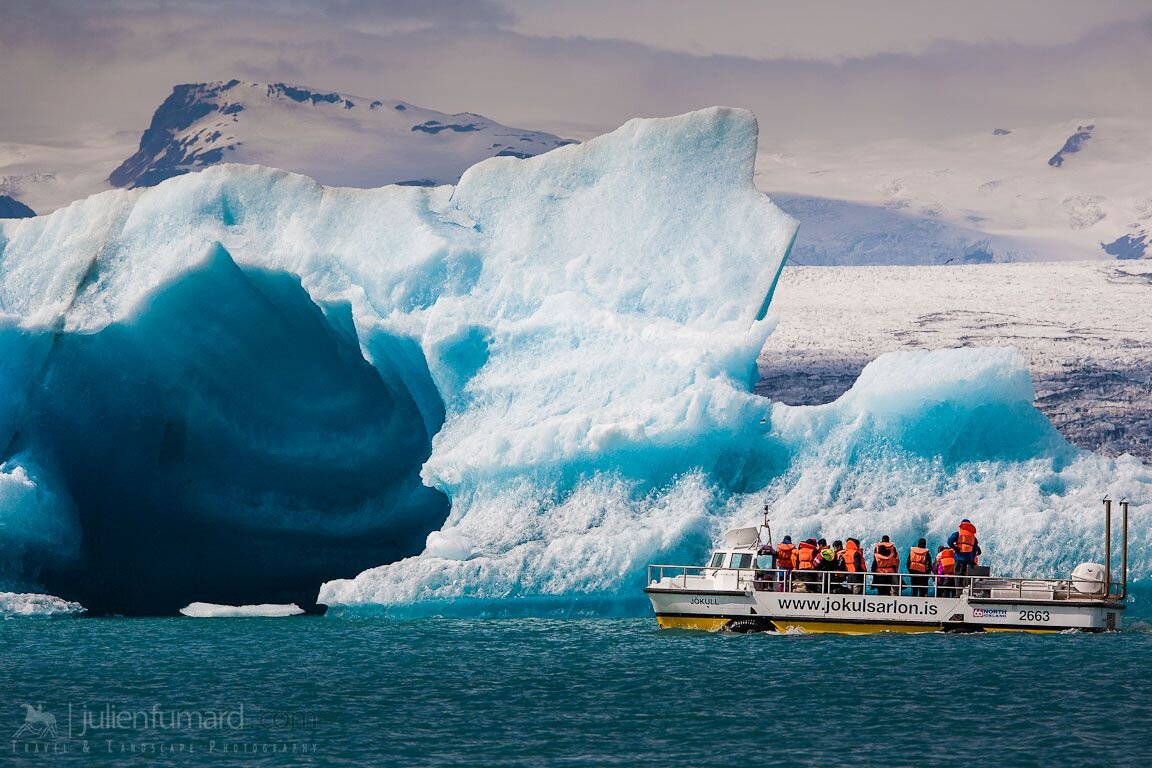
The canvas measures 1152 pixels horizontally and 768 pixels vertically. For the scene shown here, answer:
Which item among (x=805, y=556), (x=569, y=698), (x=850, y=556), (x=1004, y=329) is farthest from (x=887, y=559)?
(x=1004, y=329)

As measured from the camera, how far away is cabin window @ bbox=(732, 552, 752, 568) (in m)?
24.0

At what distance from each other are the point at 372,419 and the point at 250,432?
6.66 ft

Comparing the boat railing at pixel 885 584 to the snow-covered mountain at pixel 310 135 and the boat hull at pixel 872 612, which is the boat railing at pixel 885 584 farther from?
the snow-covered mountain at pixel 310 135

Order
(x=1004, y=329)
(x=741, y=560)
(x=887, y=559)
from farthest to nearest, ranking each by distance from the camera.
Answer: (x=1004, y=329) < (x=741, y=560) < (x=887, y=559)

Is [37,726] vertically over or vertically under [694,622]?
under

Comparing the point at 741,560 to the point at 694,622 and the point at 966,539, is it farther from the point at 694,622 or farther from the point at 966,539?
the point at 966,539

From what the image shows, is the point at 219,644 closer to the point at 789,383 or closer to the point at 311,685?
the point at 311,685

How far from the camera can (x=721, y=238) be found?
27266mm

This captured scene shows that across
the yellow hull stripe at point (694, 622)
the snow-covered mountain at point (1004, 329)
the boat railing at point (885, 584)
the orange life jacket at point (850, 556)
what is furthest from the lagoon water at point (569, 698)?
the snow-covered mountain at point (1004, 329)

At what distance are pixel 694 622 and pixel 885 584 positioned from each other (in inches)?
104

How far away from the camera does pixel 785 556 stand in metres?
24.0

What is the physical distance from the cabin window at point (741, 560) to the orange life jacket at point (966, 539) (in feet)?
9.05

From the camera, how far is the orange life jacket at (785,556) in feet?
78.5

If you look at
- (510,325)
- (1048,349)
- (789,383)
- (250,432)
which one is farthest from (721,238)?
(1048,349)
